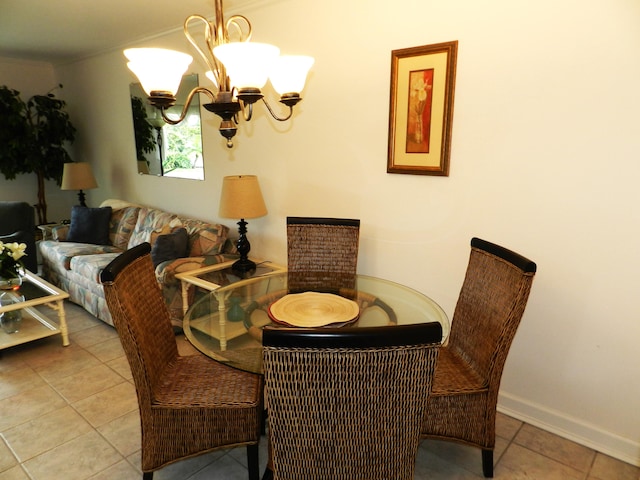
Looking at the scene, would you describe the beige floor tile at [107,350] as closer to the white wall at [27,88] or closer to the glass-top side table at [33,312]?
the glass-top side table at [33,312]

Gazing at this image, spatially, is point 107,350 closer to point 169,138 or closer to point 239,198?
point 239,198

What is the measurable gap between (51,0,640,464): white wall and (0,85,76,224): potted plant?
351 cm

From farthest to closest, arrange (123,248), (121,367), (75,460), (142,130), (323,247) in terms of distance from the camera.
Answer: (142,130)
(123,248)
(121,367)
(323,247)
(75,460)

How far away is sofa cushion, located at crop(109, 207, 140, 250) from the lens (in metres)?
4.16

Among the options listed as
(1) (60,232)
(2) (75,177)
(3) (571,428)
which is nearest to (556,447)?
(3) (571,428)

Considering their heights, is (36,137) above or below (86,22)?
below

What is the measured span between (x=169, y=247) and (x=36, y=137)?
3.07 m

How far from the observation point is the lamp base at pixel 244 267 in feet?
9.91

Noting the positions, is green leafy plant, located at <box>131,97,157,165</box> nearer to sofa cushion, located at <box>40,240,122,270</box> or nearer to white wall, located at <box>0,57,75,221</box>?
sofa cushion, located at <box>40,240,122,270</box>

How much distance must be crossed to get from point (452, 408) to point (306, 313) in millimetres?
708

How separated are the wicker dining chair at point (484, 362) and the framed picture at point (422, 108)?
0.63 meters

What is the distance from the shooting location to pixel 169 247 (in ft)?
10.4

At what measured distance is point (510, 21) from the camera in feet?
6.26

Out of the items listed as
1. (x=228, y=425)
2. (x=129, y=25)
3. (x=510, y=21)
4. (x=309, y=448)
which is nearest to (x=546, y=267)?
(x=510, y=21)
